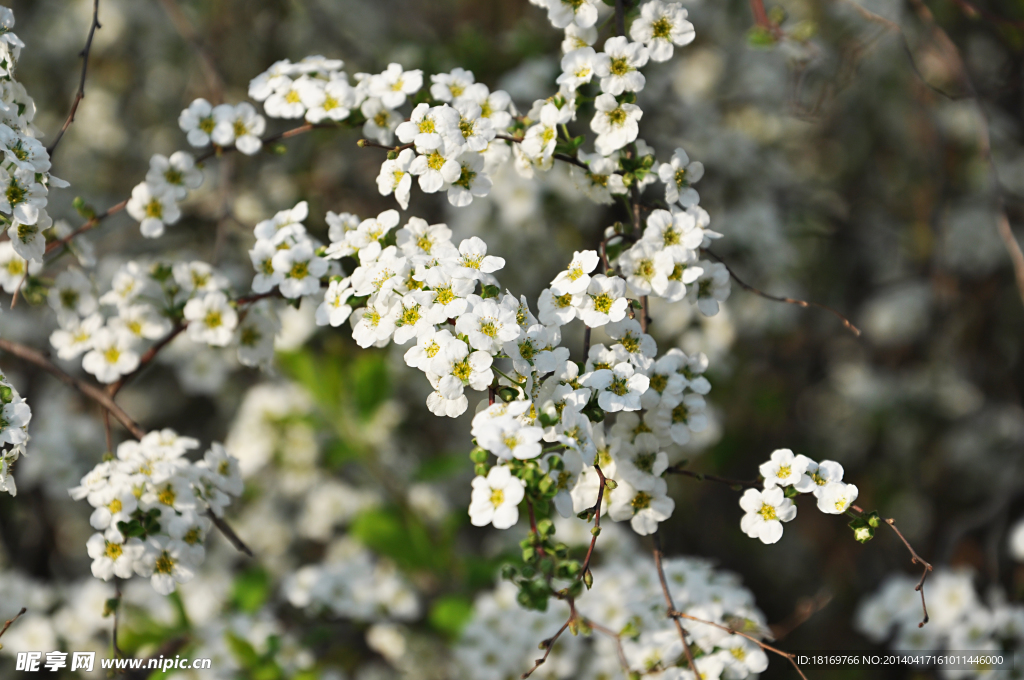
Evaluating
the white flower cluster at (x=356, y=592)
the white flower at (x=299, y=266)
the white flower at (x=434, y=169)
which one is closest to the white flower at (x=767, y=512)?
the white flower at (x=434, y=169)

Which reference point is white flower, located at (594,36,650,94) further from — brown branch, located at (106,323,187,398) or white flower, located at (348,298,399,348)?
brown branch, located at (106,323,187,398)

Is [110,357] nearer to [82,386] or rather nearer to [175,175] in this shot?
[82,386]

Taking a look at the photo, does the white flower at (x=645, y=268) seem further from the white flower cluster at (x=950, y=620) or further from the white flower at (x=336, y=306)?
the white flower cluster at (x=950, y=620)

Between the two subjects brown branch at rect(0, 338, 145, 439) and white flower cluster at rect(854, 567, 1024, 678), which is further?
white flower cluster at rect(854, 567, 1024, 678)

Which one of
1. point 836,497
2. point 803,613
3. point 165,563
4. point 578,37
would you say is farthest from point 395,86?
point 803,613

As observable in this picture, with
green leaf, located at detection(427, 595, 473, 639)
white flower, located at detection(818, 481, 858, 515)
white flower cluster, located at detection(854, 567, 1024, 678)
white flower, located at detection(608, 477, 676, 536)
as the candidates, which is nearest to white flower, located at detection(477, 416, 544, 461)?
white flower, located at detection(608, 477, 676, 536)
